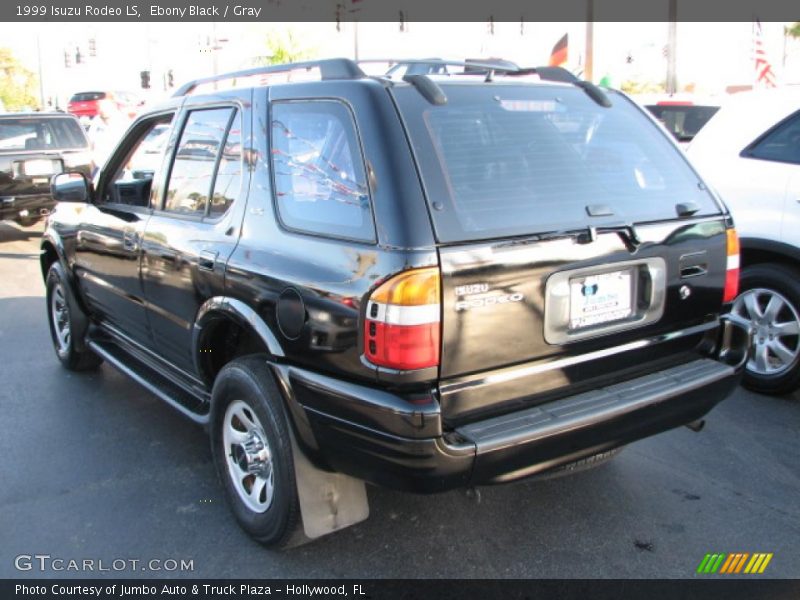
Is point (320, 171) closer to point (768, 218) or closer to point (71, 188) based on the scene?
point (71, 188)

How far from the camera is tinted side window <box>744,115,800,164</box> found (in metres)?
4.54

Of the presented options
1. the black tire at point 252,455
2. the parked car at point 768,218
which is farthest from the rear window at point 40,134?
the parked car at point 768,218

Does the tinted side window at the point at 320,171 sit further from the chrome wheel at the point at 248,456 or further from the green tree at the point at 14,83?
the green tree at the point at 14,83

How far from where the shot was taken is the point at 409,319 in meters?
2.36

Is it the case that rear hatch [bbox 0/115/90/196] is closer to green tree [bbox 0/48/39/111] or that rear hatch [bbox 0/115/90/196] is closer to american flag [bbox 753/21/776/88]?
american flag [bbox 753/21/776/88]

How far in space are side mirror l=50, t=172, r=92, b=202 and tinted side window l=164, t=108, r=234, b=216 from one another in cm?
108

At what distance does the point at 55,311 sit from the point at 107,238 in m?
1.49

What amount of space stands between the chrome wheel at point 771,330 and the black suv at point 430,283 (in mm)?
1576

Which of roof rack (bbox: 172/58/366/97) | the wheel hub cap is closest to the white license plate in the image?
roof rack (bbox: 172/58/366/97)

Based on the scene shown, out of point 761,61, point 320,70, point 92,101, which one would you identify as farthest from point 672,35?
point 92,101

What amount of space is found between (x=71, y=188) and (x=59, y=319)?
4.31 ft

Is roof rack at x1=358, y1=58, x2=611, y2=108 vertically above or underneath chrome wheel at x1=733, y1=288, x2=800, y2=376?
above
